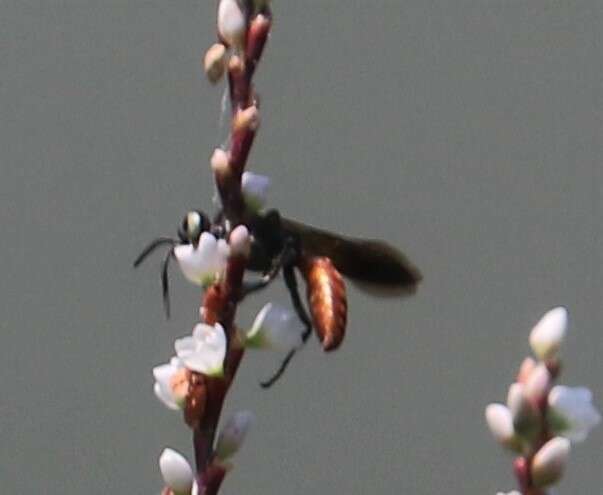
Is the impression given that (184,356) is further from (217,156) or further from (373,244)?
(373,244)

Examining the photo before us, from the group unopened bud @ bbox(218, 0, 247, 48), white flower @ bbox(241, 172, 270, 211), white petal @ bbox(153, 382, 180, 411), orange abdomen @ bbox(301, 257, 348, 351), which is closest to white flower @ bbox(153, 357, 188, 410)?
white petal @ bbox(153, 382, 180, 411)

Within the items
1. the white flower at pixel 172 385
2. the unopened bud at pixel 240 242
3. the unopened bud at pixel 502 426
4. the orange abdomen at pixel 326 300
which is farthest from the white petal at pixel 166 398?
the orange abdomen at pixel 326 300

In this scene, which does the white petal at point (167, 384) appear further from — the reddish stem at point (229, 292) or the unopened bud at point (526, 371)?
the unopened bud at point (526, 371)

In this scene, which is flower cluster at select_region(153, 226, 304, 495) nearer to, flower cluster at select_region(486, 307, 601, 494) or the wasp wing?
flower cluster at select_region(486, 307, 601, 494)

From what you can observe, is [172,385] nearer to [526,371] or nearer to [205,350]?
[205,350]

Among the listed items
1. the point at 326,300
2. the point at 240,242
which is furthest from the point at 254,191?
the point at 326,300

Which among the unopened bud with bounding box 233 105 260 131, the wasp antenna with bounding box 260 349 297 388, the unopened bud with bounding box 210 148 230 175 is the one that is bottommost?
the wasp antenna with bounding box 260 349 297 388
